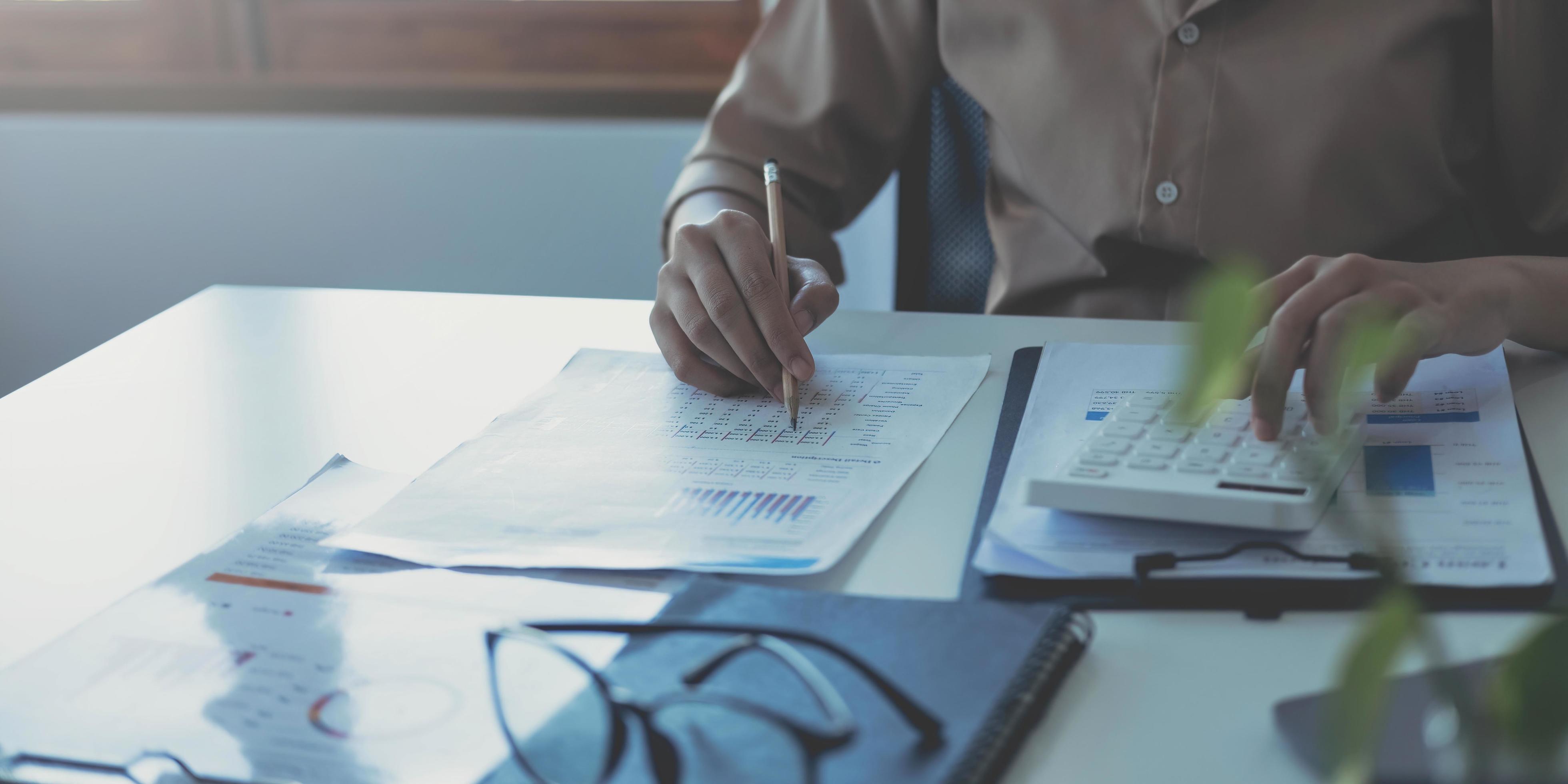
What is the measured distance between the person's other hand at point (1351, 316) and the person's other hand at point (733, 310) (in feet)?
0.88

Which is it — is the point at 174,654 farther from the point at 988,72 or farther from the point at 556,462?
the point at 988,72

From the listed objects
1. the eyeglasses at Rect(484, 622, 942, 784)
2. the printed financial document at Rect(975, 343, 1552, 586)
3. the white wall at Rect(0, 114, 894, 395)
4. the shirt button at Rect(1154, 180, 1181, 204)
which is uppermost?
the shirt button at Rect(1154, 180, 1181, 204)

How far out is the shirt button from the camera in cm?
94

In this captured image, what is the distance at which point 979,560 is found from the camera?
52cm

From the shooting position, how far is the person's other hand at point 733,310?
742mm

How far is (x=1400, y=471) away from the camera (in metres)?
0.57

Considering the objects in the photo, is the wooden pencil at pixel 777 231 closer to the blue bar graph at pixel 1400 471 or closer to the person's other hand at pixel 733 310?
the person's other hand at pixel 733 310

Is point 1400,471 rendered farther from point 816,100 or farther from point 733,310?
point 816,100

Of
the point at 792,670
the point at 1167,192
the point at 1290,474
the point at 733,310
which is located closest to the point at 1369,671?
the point at 792,670

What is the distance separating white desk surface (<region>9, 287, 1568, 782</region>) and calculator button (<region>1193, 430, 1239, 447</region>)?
4.1 inches

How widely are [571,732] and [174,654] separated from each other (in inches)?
7.4

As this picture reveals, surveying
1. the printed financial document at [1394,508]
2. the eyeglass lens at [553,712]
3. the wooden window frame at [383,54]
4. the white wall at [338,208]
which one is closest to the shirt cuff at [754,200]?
the printed financial document at [1394,508]

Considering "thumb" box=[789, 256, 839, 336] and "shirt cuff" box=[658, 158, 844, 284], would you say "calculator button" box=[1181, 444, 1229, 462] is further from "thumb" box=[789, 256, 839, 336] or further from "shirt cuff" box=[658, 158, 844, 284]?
"shirt cuff" box=[658, 158, 844, 284]

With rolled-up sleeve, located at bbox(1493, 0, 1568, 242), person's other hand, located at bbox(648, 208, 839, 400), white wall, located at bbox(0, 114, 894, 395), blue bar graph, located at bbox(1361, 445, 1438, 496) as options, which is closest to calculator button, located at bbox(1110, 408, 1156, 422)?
blue bar graph, located at bbox(1361, 445, 1438, 496)
